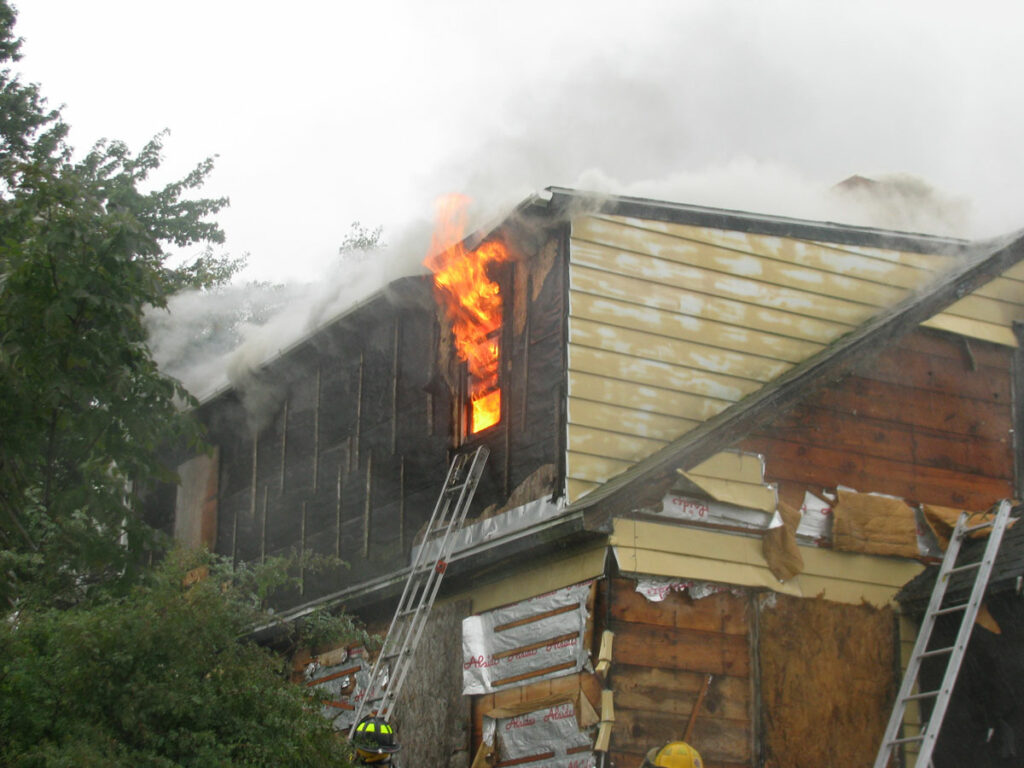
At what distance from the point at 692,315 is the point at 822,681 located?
11.7 ft

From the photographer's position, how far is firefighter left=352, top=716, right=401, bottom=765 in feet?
25.7

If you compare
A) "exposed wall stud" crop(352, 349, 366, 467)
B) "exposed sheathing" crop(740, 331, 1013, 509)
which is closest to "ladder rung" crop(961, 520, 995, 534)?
"exposed sheathing" crop(740, 331, 1013, 509)

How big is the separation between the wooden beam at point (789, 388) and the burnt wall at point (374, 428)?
100 centimetres

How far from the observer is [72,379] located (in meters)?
8.14

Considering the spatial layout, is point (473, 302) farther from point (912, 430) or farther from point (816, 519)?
point (912, 430)

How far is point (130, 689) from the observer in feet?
21.7

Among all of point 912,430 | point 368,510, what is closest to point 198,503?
point 368,510

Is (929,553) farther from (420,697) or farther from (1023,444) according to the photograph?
(420,697)

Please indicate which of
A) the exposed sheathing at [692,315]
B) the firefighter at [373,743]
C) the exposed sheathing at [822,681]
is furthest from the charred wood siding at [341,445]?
the firefighter at [373,743]

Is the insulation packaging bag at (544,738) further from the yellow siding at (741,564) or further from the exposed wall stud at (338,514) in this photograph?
the exposed wall stud at (338,514)

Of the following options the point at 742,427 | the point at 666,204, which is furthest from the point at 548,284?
the point at 742,427

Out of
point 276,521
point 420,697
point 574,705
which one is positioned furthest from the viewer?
point 276,521

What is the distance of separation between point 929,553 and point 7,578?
773 cm

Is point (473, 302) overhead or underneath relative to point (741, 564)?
overhead
